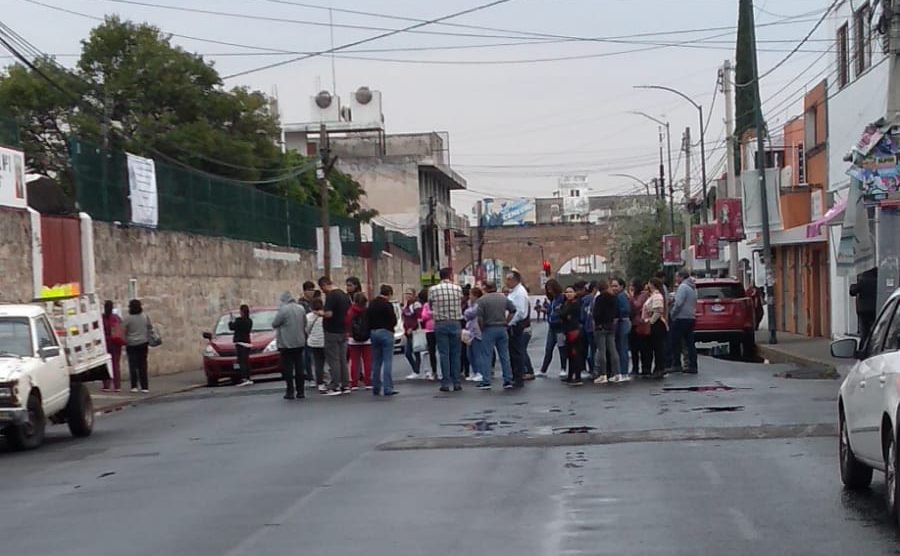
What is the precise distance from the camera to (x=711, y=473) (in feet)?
37.3

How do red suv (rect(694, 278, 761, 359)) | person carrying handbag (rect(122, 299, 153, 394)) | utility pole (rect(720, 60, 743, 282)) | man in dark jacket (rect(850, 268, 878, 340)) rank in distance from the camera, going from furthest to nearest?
utility pole (rect(720, 60, 743, 282))
red suv (rect(694, 278, 761, 359))
person carrying handbag (rect(122, 299, 153, 394))
man in dark jacket (rect(850, 268, 878, 340))

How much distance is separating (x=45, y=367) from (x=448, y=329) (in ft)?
23.5

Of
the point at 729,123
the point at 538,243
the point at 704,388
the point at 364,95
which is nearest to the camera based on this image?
the point at 704,388

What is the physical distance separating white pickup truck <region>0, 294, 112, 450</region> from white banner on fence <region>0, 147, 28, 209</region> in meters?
6.98

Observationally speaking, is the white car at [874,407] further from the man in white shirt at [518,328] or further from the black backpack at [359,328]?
the black backpack at [359,328]

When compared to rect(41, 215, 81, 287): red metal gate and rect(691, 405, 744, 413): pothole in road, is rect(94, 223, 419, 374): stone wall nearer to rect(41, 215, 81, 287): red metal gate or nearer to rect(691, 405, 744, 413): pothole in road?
rect(41, 215, 81, 287): red metal gate

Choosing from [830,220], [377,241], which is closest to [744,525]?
[830,220]

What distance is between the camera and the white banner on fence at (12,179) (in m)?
25.1

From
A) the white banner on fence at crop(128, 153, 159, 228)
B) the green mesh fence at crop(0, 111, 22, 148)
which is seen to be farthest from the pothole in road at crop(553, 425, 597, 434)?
the white banner on fence at crop(128, 153, 159, 228)

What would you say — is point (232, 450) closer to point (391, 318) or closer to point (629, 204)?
point (391, 318)

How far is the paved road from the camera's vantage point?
28.7 feet

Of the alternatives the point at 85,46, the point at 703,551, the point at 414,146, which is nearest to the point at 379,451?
the point at 703,551

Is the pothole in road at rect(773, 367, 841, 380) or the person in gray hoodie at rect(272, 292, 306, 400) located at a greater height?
the person in gray hoodie at rect(272, 292, 306, 400)

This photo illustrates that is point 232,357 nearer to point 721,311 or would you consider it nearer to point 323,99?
point 721,311
